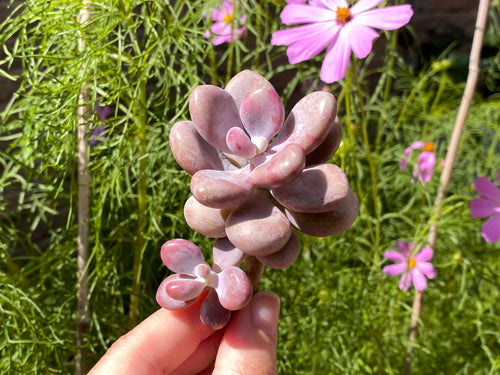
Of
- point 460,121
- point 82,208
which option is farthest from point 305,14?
point 82,208

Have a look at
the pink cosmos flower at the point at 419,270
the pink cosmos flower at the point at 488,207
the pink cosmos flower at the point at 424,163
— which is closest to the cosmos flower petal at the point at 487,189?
the pink cosmos flower at the point at 488,207

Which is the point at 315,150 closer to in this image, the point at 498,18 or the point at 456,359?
the point at 456,359

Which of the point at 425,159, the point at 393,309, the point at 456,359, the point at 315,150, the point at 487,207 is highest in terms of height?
the point at 315,150

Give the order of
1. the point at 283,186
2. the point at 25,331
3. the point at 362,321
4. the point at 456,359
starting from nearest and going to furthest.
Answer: the point at 283,186, the point at 25,331, the point at 362,321, the point at 456,359

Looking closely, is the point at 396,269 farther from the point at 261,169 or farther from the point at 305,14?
the point at 261,169

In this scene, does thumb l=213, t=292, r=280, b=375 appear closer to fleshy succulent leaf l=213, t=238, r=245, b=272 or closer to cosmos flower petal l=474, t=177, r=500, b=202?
fleshy succulent leaf l=213, t=238, r=245, b=272

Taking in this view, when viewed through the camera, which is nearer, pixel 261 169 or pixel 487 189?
pixel 261 169

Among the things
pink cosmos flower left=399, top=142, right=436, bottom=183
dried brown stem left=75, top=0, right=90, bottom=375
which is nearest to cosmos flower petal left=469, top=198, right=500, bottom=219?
pink cosmos flower left=399, top=142, right=436, bottom=183

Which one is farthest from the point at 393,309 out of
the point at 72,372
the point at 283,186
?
the point at 283,186
